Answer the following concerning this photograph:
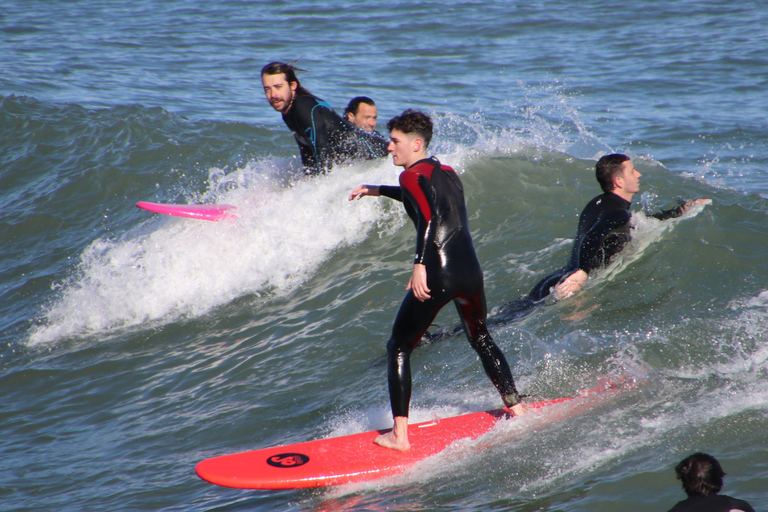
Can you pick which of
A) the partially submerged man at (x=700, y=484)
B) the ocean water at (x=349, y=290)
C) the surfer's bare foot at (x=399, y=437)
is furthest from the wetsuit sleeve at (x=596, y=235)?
the partially submerged man at (x=700, y=484)

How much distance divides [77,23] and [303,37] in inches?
263

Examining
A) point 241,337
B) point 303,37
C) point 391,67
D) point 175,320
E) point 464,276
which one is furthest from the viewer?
point 303,37

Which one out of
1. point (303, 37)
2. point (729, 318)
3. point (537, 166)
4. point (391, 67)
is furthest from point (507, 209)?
point (303, 37)

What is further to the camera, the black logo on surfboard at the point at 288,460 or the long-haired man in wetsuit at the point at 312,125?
the long-haired man in wetsuit at the point at 312,125

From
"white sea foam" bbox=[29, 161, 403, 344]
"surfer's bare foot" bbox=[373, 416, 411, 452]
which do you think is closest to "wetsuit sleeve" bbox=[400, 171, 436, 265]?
"surfer's bare foot" bbox=[373, 416, 411, 452]

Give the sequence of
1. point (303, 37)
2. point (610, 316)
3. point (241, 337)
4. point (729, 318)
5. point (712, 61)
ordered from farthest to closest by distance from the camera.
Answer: point (303, 37), point (712, 61), point (241, 337), point (610, 316), point (729, 318)

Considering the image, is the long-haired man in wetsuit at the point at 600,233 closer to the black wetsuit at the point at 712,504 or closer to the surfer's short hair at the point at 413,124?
the surfer's short hair at the point at 413,124

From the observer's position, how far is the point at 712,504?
2.35 metres

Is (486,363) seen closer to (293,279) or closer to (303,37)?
(293,279)

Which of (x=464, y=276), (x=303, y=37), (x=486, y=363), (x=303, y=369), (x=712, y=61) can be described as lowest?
(x=303, y=369)

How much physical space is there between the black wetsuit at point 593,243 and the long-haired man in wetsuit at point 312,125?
2542mm

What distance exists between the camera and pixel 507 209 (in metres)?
7.54

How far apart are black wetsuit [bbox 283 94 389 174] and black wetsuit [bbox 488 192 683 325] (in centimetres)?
254

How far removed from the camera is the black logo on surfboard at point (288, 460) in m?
3.76
